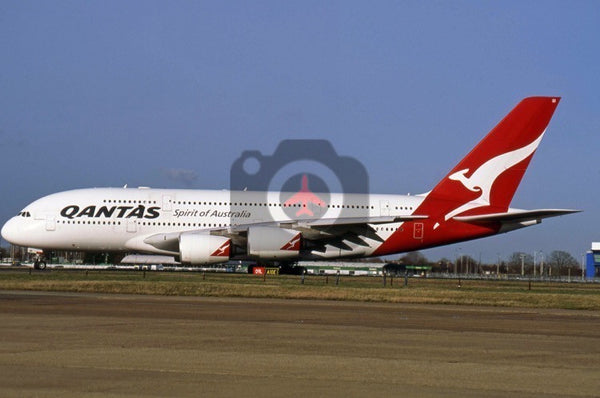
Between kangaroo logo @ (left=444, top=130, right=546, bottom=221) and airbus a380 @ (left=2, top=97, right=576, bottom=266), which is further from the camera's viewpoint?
kangaroo logo @ (left=444, top=130, right=546, bottom=221)

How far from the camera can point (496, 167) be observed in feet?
178

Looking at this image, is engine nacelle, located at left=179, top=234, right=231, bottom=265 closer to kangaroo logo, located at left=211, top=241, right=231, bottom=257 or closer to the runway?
kangaroo logo, located at left=211, top=241, right=231, bottom=257

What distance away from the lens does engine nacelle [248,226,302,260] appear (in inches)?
2012

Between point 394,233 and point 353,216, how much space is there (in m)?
2.44

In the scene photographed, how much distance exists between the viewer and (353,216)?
5544 centimetres

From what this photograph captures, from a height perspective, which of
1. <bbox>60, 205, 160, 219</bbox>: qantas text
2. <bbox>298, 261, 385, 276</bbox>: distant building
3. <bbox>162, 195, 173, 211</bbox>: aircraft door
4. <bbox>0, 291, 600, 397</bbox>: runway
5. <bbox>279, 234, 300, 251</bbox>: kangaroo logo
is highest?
<bbox>162, 195, 173, 211</bbox>: aircraft door

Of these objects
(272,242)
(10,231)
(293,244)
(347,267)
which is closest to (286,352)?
(272,242)

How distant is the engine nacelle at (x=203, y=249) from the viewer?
166 ft

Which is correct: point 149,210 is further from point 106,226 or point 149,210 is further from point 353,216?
point 353,216

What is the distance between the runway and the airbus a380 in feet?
87.6

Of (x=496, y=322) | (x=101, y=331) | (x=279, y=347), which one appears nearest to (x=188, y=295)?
(x=496, y=322)

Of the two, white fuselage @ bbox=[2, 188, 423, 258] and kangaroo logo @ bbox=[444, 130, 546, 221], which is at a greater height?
kangaroo logo @ bbox=[444, 130, 546, 221]

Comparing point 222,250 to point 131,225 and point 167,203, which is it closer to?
point 167,203

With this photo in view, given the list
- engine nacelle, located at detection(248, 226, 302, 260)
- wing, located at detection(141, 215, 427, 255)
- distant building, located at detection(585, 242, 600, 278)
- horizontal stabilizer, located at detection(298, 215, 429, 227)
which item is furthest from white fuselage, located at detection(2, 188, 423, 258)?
distant building, located at detection(585, 242, 600, 278)
